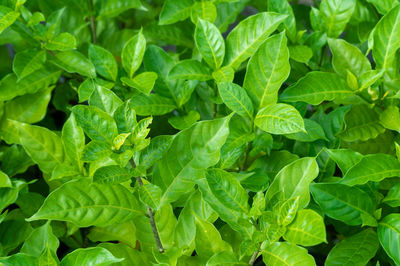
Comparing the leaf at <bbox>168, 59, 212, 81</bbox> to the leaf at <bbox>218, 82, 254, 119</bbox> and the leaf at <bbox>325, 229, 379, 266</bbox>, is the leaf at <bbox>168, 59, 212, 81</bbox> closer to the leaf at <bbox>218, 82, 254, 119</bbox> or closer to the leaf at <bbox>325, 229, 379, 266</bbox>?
the leaf at <bbox>218, 82, 254, 119</bbox>

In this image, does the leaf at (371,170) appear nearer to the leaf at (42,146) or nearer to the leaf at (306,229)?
the leaf at (306,229)

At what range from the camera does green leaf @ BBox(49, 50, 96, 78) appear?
91cm

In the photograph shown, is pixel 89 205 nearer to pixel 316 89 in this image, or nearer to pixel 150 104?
pixel 150 104

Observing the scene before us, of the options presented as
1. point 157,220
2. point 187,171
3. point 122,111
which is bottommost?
point 157,220

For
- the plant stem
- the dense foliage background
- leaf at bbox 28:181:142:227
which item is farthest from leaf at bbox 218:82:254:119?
the plant stem

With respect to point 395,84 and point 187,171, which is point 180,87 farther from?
point 395,84

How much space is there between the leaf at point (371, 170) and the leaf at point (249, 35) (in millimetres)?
262

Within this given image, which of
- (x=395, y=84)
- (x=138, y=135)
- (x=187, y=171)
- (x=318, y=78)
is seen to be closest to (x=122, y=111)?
(x=138, y=135)

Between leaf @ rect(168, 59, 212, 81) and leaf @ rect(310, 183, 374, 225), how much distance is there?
277mm

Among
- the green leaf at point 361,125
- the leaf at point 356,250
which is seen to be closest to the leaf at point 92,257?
the leaf at point 356,250

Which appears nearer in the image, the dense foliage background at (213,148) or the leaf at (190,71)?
the dense foliage background at (213,148)

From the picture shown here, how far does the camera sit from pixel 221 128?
0.69 metres

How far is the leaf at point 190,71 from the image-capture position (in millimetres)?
819

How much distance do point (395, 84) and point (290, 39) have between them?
0.70ft
